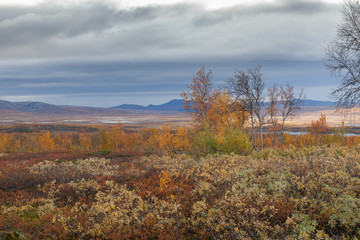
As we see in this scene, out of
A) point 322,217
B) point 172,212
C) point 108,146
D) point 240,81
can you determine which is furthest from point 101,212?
point 108,146

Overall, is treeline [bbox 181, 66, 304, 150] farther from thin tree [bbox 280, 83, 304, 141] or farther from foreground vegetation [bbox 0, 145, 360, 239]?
foreground vegetation [bbox 0, 145, 360, 239]

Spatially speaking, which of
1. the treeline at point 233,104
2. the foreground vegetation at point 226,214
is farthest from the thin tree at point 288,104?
the foreground vegetation at point 226,214

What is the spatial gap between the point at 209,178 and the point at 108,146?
57.1m

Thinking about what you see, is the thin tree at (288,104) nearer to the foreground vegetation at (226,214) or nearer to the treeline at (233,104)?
the treeline at (233,104)

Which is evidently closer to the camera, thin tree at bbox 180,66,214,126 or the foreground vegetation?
the foreground vegetation

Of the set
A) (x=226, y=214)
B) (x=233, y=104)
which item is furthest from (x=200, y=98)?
(x=226, y=214)

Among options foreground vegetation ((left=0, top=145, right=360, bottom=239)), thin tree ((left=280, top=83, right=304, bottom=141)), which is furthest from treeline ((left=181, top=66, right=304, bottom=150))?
foreground vegetation ((left=0, top=145, right=360, bottom=239))

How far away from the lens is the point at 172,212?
6.03m

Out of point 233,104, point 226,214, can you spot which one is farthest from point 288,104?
point 226,214

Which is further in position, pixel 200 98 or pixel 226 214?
pixel 200 98

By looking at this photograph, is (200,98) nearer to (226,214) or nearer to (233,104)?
(233,104)

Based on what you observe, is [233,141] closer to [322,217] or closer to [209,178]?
[209,178]

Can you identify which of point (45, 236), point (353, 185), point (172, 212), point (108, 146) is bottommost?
point (108, 146)

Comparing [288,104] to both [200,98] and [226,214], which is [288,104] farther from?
[226,214]
